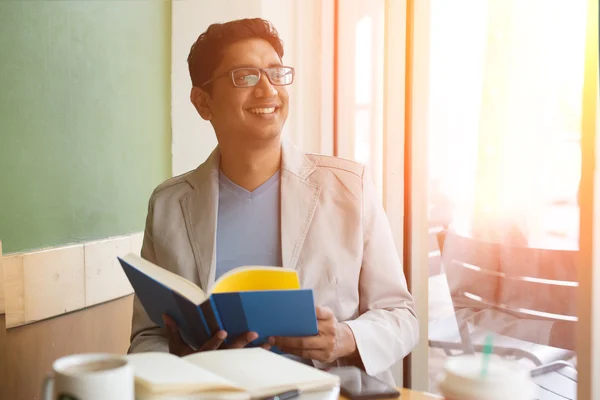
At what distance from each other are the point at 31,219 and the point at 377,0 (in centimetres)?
126

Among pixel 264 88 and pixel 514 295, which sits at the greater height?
pixel 264 88

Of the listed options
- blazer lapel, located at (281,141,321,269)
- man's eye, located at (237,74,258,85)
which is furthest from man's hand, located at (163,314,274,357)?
man's eye, located at (237,74,258,85)

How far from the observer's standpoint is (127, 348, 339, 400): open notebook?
0.76m

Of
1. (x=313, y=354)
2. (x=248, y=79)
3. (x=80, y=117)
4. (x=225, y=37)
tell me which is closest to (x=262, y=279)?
(x=313, y=354)

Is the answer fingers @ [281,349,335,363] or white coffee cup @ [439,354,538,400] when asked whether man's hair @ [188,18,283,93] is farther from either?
white coffee cup @ [439,354,538,400]

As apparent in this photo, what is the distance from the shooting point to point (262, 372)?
0.85 meters

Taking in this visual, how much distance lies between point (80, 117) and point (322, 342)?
3.56 ft

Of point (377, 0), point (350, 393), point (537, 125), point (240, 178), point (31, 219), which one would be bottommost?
point (350, 393)

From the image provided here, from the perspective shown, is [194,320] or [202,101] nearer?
[194,320]

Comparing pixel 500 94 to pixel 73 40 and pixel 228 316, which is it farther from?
pixel 73 40

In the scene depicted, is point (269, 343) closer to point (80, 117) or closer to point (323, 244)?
point (323, 244)

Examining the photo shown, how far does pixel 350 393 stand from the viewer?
0.95m

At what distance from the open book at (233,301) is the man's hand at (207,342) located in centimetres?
1

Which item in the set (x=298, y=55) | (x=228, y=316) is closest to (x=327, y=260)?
(x=228, y=316)
